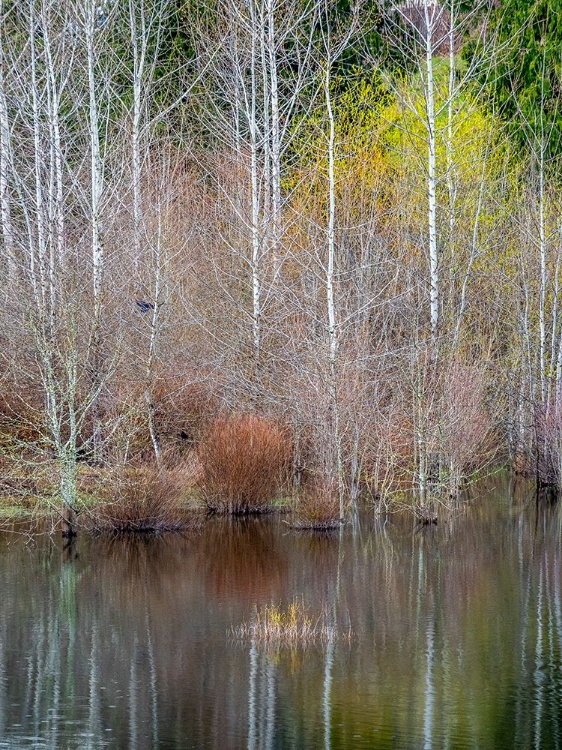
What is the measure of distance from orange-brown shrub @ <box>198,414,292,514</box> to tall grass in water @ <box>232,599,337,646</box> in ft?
22.2

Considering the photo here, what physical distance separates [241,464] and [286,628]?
299 inches

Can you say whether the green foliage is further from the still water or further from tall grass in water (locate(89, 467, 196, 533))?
tall grass in water (locate(89, 467, 196, 533))

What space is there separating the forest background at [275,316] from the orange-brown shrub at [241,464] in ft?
0.12

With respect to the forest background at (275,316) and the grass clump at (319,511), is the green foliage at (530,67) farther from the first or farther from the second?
the grass clump at (319,511)

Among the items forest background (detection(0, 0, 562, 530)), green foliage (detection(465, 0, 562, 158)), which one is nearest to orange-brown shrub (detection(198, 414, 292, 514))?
forest background (detection(0, 0, 562, 530))

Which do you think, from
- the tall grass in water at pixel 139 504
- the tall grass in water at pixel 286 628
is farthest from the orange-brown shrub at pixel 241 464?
the tall grass in water at pixel 286 628

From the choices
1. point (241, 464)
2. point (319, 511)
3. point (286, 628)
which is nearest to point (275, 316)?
point (241, 464)

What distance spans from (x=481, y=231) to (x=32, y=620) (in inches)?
649

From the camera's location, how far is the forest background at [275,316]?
19422 mm

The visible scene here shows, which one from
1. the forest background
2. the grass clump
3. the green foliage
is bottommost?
the grass clump

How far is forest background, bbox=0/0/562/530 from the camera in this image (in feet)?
63.7

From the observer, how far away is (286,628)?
12.7m

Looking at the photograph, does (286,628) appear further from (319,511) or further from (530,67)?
(530,67)

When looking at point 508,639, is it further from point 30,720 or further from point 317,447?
point 317,447
